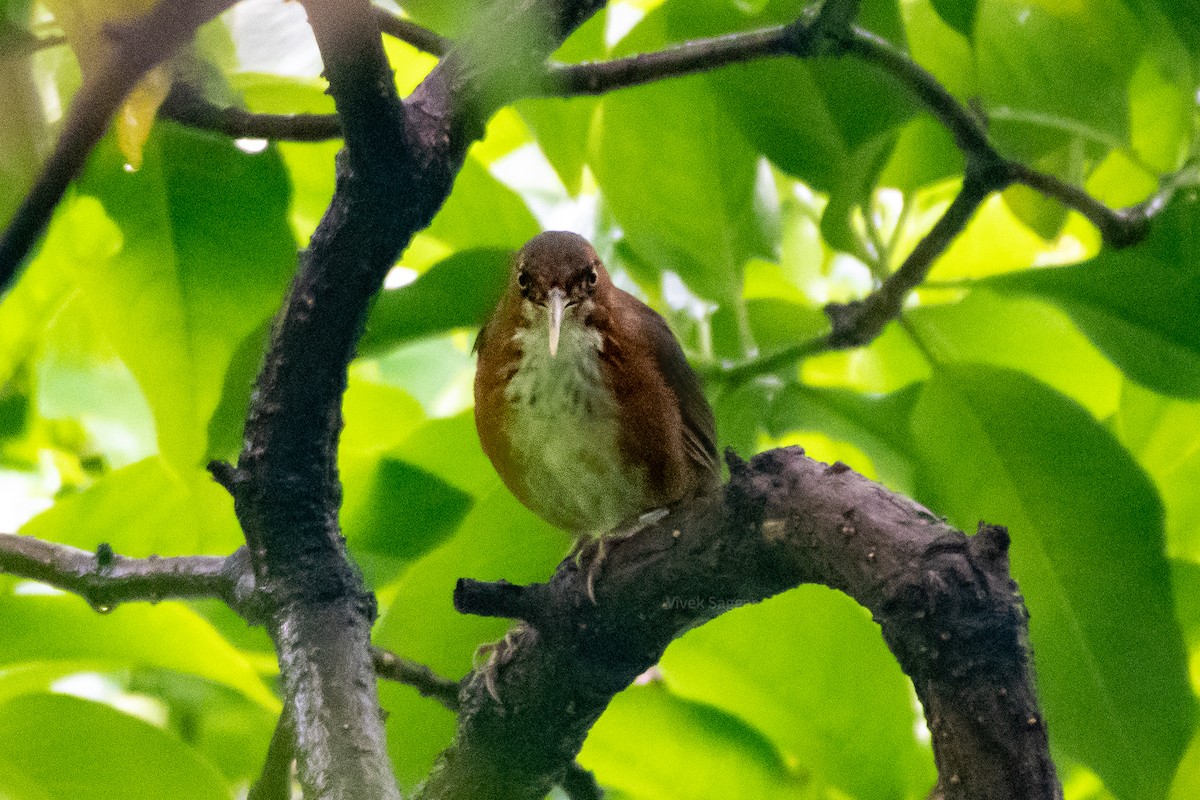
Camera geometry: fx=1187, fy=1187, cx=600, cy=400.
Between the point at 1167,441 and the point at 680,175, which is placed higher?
the point at 680,175

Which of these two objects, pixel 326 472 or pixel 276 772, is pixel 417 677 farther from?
pixel 326 472

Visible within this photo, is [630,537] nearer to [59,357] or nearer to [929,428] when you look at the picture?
[929,428]

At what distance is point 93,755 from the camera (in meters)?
1.15

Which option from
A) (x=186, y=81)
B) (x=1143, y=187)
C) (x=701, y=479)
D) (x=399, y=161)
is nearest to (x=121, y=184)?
(x=186, y=81)

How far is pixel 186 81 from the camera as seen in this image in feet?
2.75

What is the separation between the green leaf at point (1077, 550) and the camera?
3.71 feet

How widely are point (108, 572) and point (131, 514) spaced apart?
36 cm

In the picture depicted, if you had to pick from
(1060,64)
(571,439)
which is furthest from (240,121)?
(1060,64)

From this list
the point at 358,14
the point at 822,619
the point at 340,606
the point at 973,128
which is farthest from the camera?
the point at 822,619

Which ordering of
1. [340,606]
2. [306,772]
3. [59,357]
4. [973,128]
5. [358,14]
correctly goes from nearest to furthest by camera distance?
1. [358,14]
2. [306,772]
3. [340,606]
4. [973,128]
5. [59,357]

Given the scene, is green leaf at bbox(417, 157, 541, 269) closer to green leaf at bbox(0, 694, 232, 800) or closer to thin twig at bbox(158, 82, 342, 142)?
thin twig at bbox(158, 82, 342, 142)

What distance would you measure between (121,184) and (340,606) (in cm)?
53

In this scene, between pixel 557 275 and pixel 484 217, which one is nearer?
pixel 557 275

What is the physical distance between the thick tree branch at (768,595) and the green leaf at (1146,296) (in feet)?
2.05
